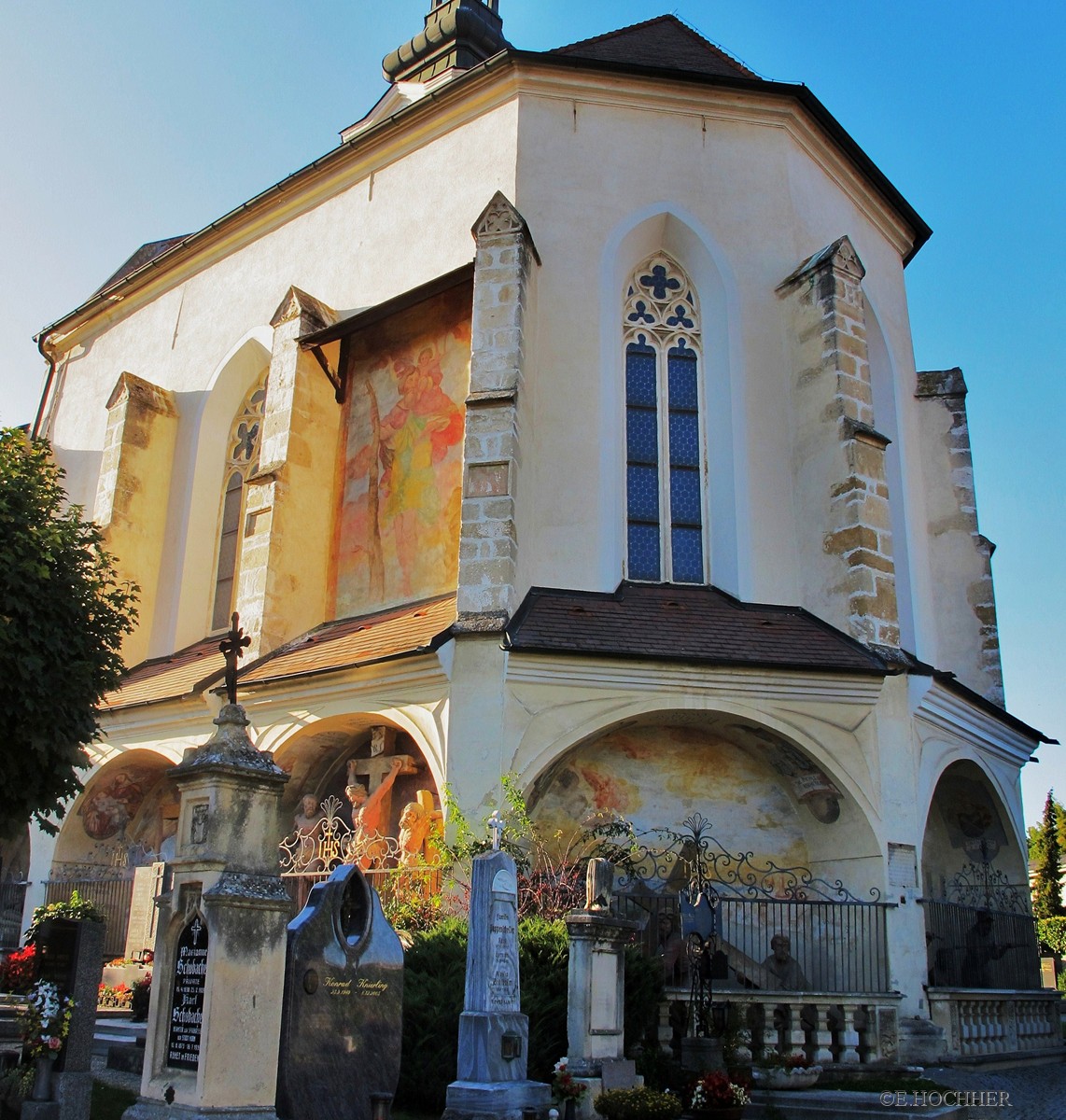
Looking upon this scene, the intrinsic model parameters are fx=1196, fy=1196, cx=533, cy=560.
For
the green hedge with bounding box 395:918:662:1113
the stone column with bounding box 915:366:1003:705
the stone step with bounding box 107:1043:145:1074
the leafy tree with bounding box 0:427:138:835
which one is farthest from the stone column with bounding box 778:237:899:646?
the stone step with bounding box 107:1043:145:1074

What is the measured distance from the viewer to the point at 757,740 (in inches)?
540

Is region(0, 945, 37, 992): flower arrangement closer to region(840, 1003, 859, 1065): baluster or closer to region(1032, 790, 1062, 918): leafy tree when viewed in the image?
region(840, 1003, 859, 1065): baluster

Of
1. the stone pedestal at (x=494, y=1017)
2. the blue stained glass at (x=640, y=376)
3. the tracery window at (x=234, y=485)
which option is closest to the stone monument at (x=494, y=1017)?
the stone pedestal at (x=494, y=1017)

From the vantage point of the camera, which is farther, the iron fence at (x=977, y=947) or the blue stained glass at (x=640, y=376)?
the blue stained glass at (x=640, y=376)

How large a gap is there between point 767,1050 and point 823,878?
9.24ft

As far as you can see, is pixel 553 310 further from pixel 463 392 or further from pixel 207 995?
pixel 207 995

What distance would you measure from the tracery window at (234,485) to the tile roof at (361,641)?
3.45 metres

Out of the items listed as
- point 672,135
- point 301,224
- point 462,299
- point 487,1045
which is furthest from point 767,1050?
point 301,224

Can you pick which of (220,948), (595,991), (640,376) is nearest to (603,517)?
(640,376)

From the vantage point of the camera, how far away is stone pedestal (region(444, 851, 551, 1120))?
27.3 feet

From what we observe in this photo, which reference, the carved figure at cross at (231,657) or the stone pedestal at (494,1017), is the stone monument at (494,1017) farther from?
the carved figure at cross at (231,657)

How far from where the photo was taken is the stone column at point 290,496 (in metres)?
16.0

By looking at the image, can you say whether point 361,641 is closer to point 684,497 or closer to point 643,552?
point 643,552

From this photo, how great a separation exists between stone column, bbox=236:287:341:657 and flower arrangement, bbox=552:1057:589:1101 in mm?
7975
